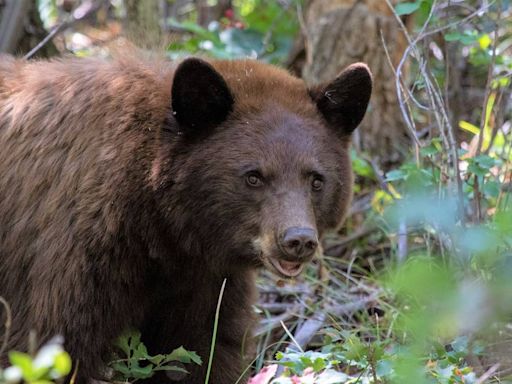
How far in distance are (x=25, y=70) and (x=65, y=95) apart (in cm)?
50

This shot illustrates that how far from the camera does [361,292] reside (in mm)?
6504

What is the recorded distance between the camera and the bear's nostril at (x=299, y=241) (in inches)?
159

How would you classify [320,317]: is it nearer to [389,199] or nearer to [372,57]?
[389,199]

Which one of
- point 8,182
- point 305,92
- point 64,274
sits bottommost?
point 64,274

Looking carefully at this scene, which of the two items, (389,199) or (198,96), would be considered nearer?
(198,96)

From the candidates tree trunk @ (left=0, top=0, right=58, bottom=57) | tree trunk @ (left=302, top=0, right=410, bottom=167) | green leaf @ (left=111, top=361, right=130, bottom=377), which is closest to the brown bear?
green leaf @ (left=111, top=361, right=130, bottom=377)

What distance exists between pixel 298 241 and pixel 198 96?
0.85 m

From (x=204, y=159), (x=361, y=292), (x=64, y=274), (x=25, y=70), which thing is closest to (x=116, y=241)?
(x=64, y=274)

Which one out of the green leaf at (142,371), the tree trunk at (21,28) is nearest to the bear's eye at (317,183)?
the green leaf at (142,371)

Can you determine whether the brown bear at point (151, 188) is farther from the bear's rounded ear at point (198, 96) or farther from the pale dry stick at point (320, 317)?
the pale dry stick at point (320, 317)

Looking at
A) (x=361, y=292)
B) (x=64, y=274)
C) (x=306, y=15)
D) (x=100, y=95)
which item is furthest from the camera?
(x=306, y=15)

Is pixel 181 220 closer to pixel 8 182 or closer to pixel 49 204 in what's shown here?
pixel 49 204

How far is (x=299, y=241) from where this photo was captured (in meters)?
4.04

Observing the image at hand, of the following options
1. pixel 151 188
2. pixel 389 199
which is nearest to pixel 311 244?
pixel 151 188
